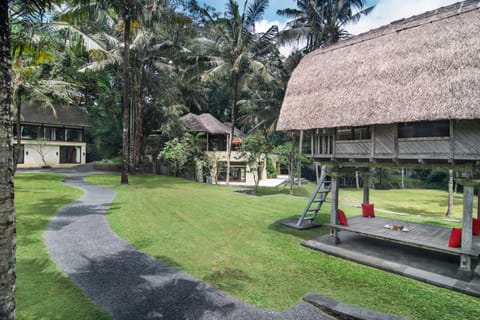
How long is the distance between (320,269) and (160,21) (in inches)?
748

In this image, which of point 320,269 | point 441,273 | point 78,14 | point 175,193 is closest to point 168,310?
point 320,269

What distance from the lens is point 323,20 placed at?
23.6 m

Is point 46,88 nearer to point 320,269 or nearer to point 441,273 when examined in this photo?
point 320,269

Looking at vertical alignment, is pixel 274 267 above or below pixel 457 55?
below

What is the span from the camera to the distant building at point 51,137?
32781mm

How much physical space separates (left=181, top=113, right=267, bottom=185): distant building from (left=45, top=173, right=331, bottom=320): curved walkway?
18.9 metres

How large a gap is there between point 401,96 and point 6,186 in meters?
8.86

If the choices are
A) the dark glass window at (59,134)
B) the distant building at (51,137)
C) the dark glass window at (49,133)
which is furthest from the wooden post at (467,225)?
the dark glass window at (59,134)

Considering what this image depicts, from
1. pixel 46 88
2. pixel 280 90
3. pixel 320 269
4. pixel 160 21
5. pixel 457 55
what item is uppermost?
pixel 160 21

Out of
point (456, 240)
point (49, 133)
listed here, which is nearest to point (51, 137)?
point (49, 133)

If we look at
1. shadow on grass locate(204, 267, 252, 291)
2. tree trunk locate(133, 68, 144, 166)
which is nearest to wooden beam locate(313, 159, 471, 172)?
shadow on grass locate(204, 267, 252, 291)

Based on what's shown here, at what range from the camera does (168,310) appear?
5531 mm

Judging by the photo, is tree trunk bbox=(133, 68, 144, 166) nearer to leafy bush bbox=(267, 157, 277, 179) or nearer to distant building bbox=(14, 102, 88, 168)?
distant building bbox=(14, 102, 88, 168)

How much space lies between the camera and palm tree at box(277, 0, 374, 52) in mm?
22984
